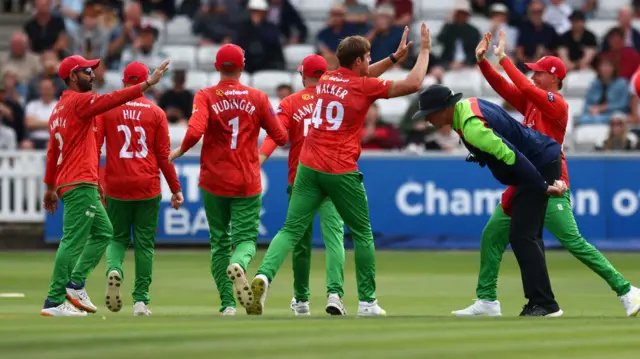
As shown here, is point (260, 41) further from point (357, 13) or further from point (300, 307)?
point (300, 307)

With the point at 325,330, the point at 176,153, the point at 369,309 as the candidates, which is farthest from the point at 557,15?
the point at 325,330

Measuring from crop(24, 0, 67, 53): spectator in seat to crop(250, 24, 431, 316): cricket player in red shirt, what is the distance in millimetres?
13748

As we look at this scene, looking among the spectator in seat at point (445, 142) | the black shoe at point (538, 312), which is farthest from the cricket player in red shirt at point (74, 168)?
the spectator in seat at point (445, 142)

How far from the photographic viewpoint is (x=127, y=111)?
11875 mm

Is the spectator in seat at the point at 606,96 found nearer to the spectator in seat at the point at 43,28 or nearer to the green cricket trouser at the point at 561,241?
the spectator in seat at the point at 43,28

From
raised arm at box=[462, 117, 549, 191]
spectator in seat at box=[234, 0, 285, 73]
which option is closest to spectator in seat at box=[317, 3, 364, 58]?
spectator in seat at box=[234, 0, 285, 73]

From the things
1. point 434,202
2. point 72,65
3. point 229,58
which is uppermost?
point 229,58

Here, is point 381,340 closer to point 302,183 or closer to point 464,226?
point 302,183

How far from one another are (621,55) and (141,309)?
42.3 feet

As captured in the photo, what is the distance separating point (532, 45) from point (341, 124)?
1283 cm

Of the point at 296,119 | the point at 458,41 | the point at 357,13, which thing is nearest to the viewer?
the point at 296,119

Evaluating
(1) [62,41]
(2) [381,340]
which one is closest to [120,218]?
(2) [381,340]

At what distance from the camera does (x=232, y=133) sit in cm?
1159

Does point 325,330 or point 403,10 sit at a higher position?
point 403,10
